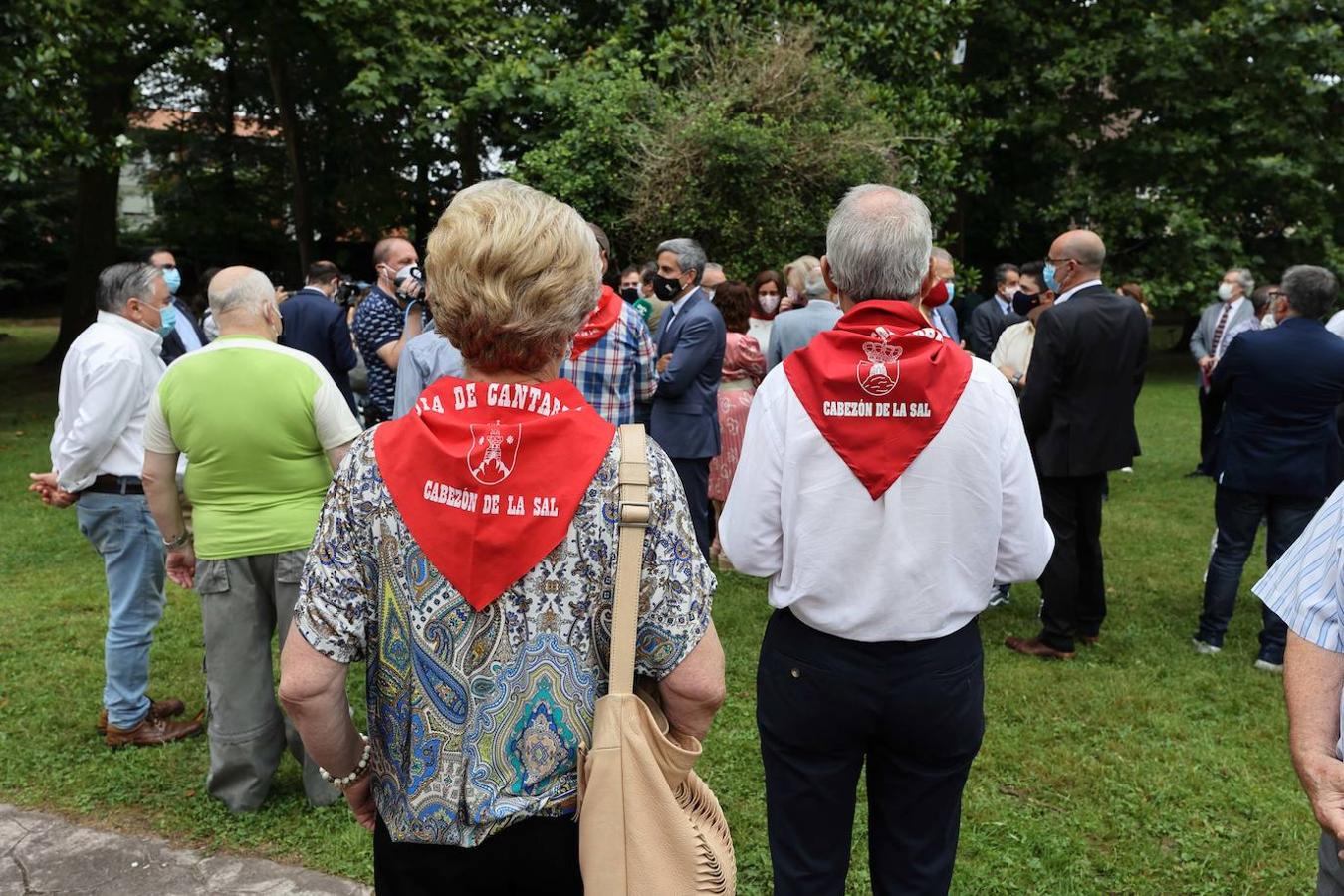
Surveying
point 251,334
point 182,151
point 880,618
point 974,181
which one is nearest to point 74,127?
point 251,334

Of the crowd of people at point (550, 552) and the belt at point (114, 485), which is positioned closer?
the crowd of people at point (550, 552)

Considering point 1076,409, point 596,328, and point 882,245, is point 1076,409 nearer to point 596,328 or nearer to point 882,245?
point 596,328

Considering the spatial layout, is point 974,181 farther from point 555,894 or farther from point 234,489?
point 555,894

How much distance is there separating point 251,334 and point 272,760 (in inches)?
62.5

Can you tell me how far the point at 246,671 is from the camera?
3.82 m

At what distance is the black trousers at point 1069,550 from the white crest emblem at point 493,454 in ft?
14.2

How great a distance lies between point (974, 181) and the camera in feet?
49.6

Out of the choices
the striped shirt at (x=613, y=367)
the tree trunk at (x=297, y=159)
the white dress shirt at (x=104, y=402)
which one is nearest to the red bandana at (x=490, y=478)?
the white dress shirt at (x=104, y=402)

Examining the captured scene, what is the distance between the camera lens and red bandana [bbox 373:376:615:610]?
67.6 inches

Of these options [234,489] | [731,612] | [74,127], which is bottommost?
[731,612]

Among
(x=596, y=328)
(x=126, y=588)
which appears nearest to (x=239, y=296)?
(x=126, y=588)

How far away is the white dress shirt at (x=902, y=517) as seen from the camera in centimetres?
233

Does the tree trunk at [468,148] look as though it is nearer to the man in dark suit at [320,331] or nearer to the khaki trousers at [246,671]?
the man in dark suit at [320,331]

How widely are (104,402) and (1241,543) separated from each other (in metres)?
5.40
